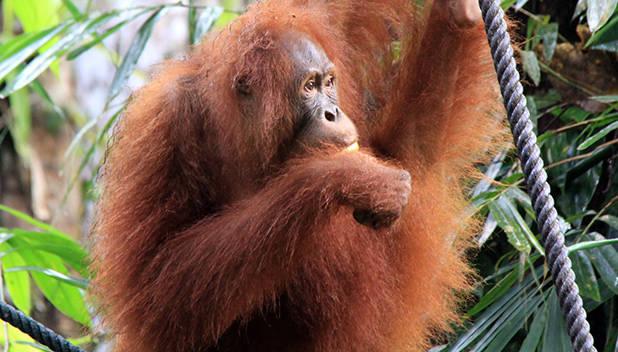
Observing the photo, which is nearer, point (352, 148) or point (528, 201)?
point (352, 148)

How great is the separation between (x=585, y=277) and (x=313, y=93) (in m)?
0.95

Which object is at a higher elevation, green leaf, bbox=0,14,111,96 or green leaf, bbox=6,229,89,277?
green leaf, bbox=0,14,111,96

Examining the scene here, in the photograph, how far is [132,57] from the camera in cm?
377

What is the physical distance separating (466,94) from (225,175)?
26.9 inches

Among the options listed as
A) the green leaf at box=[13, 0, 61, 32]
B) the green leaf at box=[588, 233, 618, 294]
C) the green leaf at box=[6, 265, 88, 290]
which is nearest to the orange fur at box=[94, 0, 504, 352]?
the green leaf at box=[588, 233, 618, 294]

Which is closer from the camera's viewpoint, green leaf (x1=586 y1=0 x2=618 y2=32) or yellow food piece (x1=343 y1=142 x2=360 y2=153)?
yellow food piece (x1=343 y1=142 x2=360 y2=153)

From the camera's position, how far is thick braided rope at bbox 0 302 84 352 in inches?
92.3

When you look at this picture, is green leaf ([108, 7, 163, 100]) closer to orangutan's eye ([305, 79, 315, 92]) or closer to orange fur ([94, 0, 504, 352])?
orange fur ([94, 0, 504, 352])

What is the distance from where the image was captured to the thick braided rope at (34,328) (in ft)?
7.69

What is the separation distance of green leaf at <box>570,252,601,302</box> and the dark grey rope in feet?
2.76

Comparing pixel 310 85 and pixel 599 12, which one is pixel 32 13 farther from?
pixel 599 12

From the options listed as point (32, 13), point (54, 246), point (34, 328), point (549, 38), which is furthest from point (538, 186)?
point (32, 13)

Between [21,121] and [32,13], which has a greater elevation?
[32,13]

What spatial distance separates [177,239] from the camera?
2.44 meters
